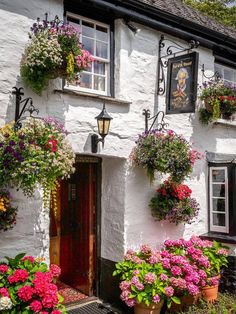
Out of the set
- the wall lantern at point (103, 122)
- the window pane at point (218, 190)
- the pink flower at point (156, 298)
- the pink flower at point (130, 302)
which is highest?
the wall lantern at point (103, 122)

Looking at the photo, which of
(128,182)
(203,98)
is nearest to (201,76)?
(203,98)

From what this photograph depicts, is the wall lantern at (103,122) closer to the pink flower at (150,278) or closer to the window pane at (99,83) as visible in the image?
the window pane at (99,83)

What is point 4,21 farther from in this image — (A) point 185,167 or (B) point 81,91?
(A) point 185,167

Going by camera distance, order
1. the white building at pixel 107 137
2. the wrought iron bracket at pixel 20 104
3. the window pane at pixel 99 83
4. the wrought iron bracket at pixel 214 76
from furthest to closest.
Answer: the wrought iron bracket at pixel 214 76 → the window pane at pixel 99 83 → the white building at pixel 107 137 → the wrought iron bracket at pixel 20 104

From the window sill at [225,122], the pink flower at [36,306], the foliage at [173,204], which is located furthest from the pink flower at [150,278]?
the window sill at [225,122]

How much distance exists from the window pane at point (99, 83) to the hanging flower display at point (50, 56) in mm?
984

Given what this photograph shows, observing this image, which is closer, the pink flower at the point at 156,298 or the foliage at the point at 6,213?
the foliage at the point at 6,213

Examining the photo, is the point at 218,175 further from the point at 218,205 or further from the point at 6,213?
the point at 6,213

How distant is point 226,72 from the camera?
805 centimetres

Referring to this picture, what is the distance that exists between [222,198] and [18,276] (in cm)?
462

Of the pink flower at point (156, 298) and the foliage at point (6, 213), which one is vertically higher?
the foliage at point (6, 213)

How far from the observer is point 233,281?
6.65m

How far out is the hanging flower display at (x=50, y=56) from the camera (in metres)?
4.48

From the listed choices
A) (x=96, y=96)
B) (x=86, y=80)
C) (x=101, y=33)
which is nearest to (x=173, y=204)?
(x=96, y=96)
